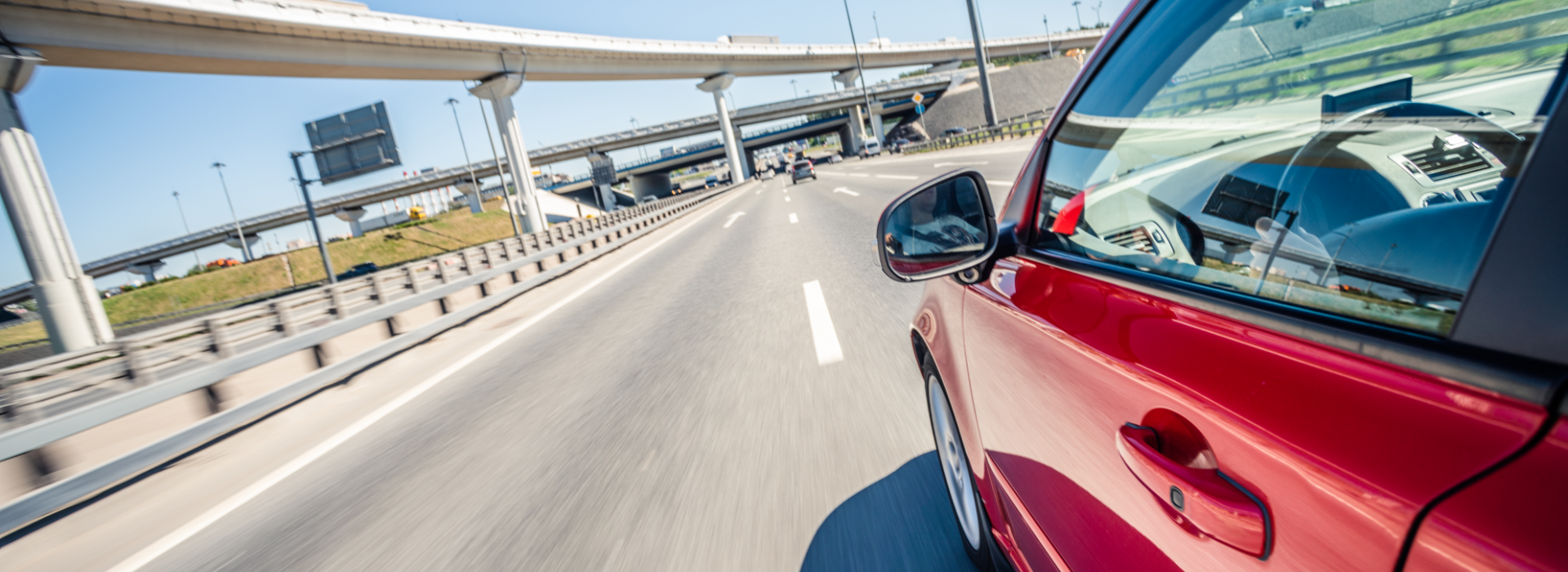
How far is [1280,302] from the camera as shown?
1.05 m

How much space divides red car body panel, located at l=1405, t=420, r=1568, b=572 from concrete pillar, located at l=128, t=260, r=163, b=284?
10023 centimetres

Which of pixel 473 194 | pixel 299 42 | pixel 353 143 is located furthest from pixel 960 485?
pixel 473 194

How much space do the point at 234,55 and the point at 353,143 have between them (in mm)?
13546

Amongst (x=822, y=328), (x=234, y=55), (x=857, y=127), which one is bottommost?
(x=822, y=328)

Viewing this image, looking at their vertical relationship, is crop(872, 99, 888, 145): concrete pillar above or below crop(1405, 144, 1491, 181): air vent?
above

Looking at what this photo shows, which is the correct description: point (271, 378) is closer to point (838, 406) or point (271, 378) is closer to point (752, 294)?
point (752, 294)

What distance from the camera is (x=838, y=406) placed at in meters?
4.11

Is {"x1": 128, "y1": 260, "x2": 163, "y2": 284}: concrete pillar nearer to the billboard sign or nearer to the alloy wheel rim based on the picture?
the billboard sign

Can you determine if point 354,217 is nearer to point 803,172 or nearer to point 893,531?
point 803,172

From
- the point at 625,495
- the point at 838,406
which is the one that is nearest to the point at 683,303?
the point at 838,406

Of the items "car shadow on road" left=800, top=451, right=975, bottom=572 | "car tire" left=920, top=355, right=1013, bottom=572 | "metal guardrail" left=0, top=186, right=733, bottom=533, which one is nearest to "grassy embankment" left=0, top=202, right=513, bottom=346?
"metal guardrail" left=0, top=186, right=733, bottom=533

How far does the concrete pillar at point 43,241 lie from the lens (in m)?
17.3

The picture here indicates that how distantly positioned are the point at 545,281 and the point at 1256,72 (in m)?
14.2

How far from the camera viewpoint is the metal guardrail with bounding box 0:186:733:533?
180 inches
